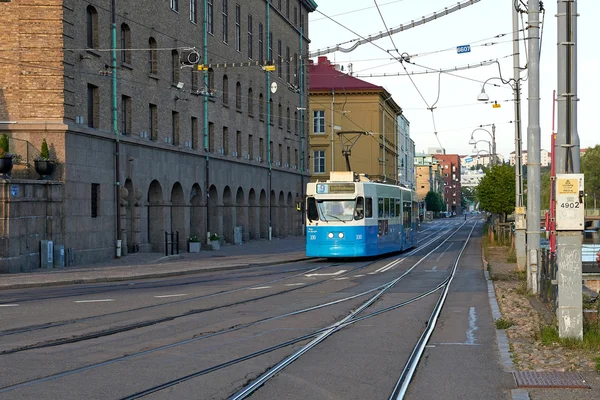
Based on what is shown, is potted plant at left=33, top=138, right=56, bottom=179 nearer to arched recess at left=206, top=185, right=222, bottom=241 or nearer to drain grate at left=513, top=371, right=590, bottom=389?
arched recess at left=206, top=185, right=222, bottom=241

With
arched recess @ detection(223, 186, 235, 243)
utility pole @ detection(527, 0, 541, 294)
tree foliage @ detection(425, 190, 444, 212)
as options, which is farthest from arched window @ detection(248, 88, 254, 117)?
tree foliage @ detection(425, 190, 444, 212)

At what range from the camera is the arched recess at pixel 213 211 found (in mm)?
46188

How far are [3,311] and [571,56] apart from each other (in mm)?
11088

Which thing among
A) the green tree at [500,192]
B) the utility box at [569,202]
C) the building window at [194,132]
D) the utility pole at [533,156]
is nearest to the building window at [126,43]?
the building window at [194,132]

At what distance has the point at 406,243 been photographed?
43.0m

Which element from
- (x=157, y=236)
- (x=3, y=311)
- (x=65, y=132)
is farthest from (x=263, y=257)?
(x=3, y=311)

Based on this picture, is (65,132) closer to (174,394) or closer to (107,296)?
(107,296)

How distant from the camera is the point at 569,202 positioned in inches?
455

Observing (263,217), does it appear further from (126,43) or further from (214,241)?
(126,43)

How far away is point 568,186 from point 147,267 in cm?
2051

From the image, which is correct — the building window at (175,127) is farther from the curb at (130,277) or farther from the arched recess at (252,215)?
the arched recess at (252,215)

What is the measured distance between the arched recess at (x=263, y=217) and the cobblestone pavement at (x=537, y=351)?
38483 millimetres

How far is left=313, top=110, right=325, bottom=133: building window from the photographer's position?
287ft

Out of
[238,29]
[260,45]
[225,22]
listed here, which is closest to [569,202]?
[225,22]
